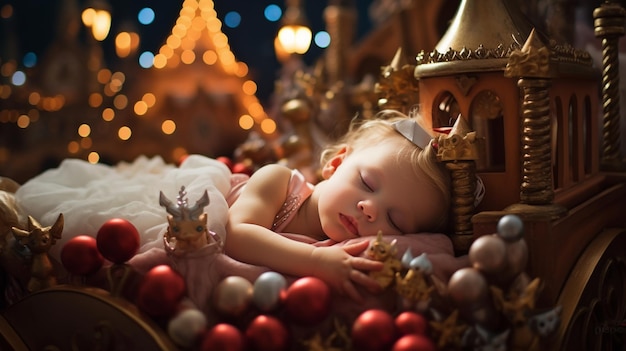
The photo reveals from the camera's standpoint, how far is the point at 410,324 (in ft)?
2.86

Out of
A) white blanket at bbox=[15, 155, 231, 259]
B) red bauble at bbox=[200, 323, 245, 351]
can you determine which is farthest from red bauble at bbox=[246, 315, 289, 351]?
white blanket at bbox=[15, 155, 231, 259]

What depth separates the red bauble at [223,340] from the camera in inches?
33.9

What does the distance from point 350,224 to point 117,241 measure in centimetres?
38

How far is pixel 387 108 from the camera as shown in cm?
146

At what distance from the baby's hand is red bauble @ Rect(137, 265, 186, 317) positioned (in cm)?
21

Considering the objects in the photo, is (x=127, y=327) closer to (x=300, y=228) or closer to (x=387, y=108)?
(x=300, y=228)

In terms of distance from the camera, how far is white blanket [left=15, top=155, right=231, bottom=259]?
1.13 m

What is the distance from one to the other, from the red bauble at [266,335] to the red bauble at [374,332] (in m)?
0.10

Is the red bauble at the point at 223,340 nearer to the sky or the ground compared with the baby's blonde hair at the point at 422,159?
nearer to the ground

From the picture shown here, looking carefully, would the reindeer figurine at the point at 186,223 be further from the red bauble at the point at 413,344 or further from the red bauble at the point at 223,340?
the red bauble at the point at 413,344

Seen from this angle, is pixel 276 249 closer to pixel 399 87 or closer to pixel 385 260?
pixel 385 260

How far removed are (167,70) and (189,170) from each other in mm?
3181

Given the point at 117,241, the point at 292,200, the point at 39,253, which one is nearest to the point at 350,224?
the point at 292,200

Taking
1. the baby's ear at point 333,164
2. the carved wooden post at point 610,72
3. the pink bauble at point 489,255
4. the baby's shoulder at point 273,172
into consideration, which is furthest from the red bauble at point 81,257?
the carved wooden post at point 610,72
